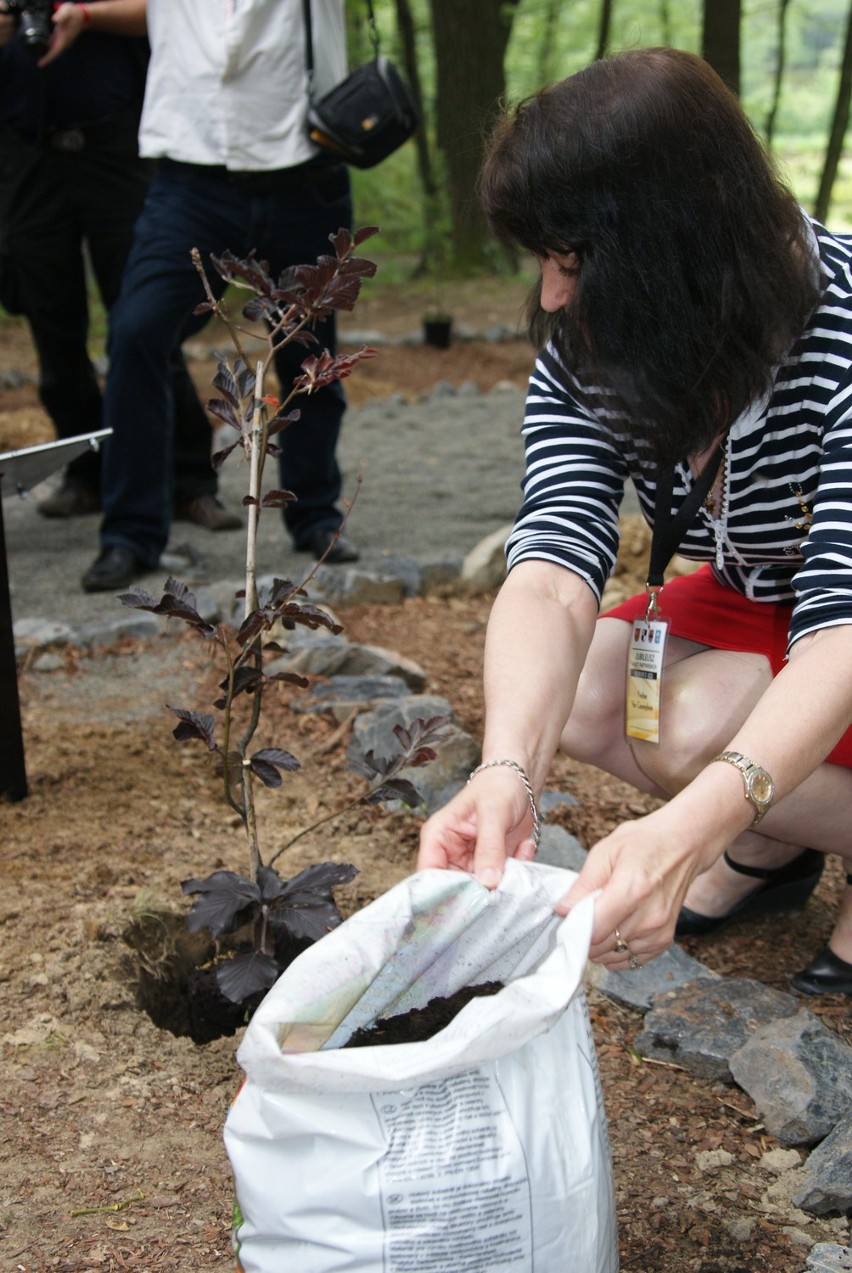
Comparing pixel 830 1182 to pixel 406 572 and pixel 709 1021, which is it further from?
pixel 406 572

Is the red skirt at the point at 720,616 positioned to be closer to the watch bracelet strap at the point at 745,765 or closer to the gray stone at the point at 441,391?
the watch bracelet strap at the point at 745,765

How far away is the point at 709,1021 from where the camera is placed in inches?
77.6

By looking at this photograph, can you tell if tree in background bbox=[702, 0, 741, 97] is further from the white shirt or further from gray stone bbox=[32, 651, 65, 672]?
gray stone bbox=[32, 651, 65, 672]

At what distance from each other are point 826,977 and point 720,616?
0.61 m

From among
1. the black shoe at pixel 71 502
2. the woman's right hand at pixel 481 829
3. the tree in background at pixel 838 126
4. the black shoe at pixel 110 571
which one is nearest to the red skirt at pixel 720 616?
the woman's right hand at pixel 481 829

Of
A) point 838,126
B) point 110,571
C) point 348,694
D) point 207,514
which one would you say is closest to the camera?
point 348,694

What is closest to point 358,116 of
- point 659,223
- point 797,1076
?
point 659,223

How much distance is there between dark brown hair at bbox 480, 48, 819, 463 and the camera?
1532 mm

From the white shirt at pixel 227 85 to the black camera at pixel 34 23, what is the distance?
0.30 meters

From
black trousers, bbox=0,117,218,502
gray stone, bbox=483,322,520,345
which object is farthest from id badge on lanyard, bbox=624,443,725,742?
gray stone, bbox=483,322,520,345

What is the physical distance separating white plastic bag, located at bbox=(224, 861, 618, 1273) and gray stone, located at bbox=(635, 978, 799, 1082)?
26.1 inches

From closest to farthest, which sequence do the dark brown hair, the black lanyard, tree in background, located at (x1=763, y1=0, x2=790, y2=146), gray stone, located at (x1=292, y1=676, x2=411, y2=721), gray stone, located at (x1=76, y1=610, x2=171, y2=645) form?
the dark brown hair, the black lanyard, gray stone, located at (x1=292, y1=676, x2=411, y2=721), gray stone, located at (x1=76, y1=610, x2=171, y2=645), tree in background, located at (x1=763, y1=0, x2=790, y2=146)

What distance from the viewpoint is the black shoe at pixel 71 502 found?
4785 mm

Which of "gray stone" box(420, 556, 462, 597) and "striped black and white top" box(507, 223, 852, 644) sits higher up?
"striped black and white top" box(507, 223, 852, 644)
